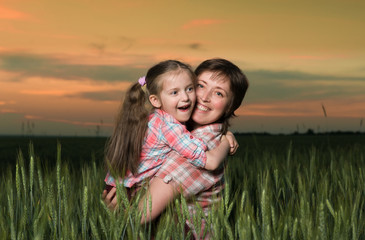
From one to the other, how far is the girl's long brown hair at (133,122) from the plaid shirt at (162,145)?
0.04 meters

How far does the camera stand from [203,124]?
2885mm

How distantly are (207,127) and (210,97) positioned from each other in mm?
190

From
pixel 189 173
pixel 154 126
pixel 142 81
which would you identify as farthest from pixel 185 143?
pixel 142 81

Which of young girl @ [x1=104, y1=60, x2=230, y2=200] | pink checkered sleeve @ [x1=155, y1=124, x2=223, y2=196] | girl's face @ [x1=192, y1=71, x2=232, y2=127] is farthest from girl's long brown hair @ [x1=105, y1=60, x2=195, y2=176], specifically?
pink checkered sleeve @ [x1=155, y1=124, x2=223, y2=196]

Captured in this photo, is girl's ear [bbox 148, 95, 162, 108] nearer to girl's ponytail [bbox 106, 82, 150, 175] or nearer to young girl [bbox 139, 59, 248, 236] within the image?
girl's ponytail [bbox 106, 82, 150, 175]

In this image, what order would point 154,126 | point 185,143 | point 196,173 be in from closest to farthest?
1. point 185,143
2. point 196,173
3. point 154,126

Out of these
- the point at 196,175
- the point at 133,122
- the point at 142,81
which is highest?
the point at 142,81

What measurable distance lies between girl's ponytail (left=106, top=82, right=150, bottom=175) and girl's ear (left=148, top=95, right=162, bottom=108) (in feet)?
0.13

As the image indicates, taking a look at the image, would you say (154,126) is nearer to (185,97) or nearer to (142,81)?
(185,97)

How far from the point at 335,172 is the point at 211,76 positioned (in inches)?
64.5

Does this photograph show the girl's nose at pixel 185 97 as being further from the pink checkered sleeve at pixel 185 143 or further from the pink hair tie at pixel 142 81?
the pink hair tie at pixel 142 81

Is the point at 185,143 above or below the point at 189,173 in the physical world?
above

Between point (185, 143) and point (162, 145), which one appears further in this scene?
point (162, 145)

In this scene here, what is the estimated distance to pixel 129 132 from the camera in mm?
2758
